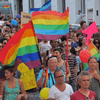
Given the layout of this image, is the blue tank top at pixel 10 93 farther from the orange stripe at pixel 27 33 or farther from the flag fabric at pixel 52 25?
the flag fabric at pixel 52 25

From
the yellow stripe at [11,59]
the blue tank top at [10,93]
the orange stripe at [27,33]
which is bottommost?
the blue tank top at [10,93]

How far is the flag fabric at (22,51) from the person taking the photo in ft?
18.2

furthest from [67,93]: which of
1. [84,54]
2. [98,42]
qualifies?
[98,42]

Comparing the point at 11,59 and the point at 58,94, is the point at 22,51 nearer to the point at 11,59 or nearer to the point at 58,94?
the point at 11,59

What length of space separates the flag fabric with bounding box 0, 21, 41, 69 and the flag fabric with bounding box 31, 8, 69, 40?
1.40 m

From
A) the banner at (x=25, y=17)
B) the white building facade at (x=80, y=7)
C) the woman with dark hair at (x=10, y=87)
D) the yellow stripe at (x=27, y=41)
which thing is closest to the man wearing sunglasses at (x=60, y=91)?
the woman with dark hair at (x=10, y=87)

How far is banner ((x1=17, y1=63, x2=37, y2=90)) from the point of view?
17.8ft

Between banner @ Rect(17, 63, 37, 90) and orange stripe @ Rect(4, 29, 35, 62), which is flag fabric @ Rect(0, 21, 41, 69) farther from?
banner @ Rect(17, 63, 37, 90)

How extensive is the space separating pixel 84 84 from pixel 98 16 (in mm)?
14288

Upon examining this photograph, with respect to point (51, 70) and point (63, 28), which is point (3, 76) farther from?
point (63, 28)

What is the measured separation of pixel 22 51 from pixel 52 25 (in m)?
1.80

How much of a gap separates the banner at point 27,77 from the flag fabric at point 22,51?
0.12 metres

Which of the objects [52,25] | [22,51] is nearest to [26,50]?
[22,51]

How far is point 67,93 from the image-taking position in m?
4.98
